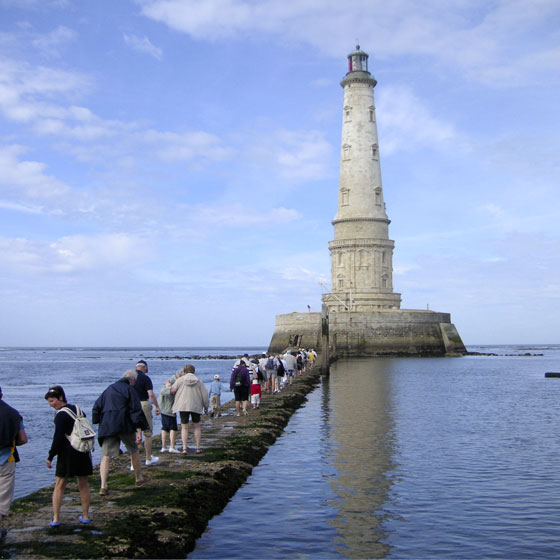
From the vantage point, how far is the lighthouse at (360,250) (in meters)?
68.1

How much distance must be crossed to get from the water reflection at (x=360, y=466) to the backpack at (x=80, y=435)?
3.31 meters

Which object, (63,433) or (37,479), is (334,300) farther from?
(63,433)

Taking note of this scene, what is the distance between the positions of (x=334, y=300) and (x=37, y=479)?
2304 inches

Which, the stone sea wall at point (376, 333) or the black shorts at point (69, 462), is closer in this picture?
the black shorts at point (69, 462)

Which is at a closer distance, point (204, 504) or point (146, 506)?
point (146, 506)

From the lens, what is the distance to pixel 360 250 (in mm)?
70938

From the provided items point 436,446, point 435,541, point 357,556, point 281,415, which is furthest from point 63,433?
point 281,415

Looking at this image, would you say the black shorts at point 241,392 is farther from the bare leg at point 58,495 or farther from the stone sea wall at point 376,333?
the stone sea wall at point 376,333

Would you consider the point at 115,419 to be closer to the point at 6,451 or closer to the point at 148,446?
the point at 6,451

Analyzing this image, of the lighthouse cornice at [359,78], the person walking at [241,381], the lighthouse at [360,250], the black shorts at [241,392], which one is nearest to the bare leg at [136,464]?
the person walking at [241,381]

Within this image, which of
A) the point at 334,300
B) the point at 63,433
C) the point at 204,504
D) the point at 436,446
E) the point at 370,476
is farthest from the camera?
the point at 334,300

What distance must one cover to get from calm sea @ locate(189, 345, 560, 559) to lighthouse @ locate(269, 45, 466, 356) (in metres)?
45.6

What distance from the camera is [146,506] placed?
935cm

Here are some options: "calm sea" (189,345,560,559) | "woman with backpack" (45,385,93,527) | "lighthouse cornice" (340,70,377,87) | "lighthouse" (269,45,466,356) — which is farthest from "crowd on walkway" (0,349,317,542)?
"lighthouse cornice" (340,70,377,87)
